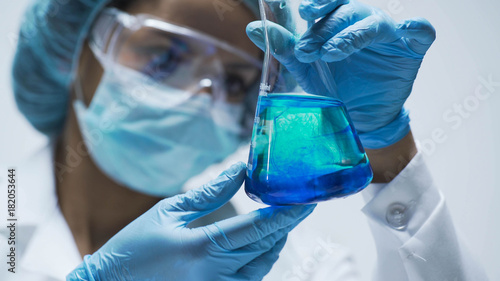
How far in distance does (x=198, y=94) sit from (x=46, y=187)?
889mm

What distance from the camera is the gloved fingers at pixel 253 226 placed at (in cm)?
97

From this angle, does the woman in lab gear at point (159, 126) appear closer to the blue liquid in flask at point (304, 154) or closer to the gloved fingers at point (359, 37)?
the gloved fingers at point (359, 37)

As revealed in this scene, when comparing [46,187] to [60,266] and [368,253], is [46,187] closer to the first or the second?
[60,266]

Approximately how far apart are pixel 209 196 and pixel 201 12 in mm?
1097

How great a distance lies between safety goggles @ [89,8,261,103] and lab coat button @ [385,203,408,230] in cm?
95

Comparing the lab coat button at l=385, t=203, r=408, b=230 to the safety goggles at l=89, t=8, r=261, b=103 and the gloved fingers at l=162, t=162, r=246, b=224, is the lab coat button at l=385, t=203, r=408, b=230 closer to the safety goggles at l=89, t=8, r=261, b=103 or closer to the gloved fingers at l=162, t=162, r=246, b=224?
the gloved fingers at l=162, t=162, r=246, b=224

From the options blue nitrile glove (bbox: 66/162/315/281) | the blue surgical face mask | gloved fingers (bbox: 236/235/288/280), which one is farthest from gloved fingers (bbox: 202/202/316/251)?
the blue surgical face mask

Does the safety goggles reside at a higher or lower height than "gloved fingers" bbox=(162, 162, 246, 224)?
higher

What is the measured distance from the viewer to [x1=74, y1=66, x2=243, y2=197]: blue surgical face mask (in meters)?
1.82

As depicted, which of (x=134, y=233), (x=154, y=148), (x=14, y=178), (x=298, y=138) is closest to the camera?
(x=298, y=138)

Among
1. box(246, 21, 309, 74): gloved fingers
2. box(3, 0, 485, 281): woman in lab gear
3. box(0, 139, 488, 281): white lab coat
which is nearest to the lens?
box(246, 21, 309, 74): gloved fingers

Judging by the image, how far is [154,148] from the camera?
1.89 meters

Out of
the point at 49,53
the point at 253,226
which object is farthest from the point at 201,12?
the point at 253,226

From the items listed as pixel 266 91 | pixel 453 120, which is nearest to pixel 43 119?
pixel 266 91
